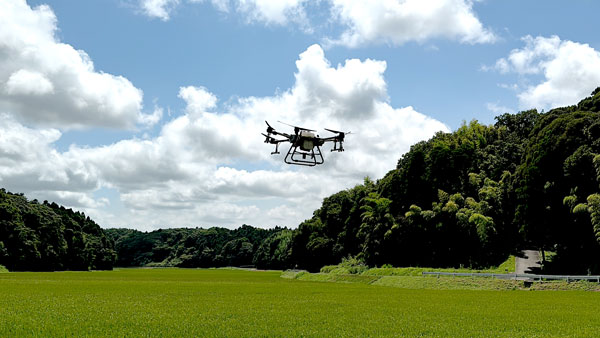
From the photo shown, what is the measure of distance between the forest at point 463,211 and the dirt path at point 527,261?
2.04 metres

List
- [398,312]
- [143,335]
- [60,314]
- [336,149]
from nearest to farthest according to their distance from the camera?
[143,335] < [60,314] < [398,312] < [336,149]

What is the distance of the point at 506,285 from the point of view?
43375 mm

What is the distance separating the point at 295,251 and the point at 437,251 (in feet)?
172

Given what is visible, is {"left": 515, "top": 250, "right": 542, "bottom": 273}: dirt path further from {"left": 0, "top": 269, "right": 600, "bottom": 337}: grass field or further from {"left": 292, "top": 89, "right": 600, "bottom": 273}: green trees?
{"left": 0, "top": 269, "right": 600, "bottom": 337}: grass field

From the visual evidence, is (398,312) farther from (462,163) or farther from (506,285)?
(462,163)

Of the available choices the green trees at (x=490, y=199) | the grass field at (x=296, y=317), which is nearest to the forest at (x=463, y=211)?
the green trees at (x=490, y=199)

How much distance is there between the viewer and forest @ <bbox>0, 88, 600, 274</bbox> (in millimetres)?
46500

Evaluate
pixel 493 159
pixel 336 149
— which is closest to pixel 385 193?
pixel 493 159

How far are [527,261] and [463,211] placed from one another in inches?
403

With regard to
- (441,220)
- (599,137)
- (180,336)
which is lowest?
(180,336)

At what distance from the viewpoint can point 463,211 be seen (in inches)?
2491

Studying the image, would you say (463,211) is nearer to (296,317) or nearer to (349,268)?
(349,268)

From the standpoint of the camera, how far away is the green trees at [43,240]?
3698 inches

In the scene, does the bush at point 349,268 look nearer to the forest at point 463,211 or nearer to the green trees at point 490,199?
the forest at point 463,211
